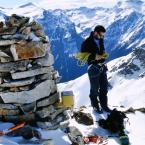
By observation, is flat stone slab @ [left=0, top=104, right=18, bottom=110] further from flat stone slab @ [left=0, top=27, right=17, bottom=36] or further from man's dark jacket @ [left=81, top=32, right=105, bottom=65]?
man's dark jacket @ [left=81, top=32, right=105, bottom=65]

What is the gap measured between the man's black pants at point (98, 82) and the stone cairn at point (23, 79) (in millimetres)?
2141

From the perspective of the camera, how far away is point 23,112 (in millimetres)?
12102

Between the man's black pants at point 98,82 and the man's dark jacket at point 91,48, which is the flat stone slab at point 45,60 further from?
the man's black pants at point 98,82

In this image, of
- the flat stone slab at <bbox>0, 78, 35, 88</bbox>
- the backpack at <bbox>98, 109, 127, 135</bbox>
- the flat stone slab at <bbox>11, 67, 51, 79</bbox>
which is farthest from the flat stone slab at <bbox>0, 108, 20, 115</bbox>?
the backpack at <bbox>98, 109, 127, 135</bbox>

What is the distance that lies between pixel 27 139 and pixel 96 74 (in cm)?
424

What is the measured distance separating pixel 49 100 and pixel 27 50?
1.70 meters

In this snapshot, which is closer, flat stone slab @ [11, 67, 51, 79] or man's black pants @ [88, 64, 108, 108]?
flat stone slab @ [11, 67, 51, 79]

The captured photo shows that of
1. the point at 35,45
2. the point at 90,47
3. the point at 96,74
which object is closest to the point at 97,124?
the point at 96,74

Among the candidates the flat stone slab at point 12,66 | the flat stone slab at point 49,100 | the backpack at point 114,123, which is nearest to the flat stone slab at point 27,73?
the flat stone slab at point 12,66

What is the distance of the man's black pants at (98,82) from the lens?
14180 mm

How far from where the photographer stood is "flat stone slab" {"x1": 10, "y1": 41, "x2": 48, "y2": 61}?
39.3ft

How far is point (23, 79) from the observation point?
12.1 meters

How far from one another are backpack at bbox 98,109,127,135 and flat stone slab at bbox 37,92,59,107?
181 cm

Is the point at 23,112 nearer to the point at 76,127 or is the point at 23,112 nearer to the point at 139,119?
the point at 76,127
